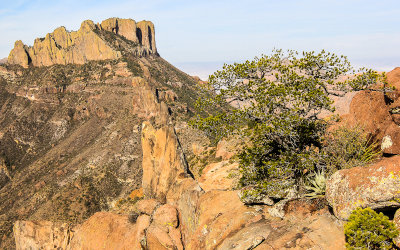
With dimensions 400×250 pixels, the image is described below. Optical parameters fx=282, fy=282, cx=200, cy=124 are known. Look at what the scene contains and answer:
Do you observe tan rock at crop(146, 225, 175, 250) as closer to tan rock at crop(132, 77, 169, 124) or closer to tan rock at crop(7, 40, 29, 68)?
tan rock at crop(132, 77, 169, 124)

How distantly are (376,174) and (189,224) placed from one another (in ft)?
48.4

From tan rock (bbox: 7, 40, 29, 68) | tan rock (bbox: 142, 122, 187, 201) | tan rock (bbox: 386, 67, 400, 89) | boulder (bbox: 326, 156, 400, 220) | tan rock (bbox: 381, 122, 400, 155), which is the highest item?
tan rock (bbox: 7, 40, 29, 68)

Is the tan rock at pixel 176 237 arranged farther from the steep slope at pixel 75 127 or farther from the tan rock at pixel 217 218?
the steep slope at pixel 75 127

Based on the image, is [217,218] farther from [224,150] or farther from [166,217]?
[224,150]

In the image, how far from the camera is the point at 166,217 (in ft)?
81.5

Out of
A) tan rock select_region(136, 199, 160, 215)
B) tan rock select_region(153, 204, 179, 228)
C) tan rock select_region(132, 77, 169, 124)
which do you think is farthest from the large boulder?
tan rock select_region(132, 77, 169, 124)

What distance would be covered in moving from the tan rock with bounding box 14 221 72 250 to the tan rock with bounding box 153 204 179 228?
14674 mm

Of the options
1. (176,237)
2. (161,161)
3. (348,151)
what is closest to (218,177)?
(176,237)

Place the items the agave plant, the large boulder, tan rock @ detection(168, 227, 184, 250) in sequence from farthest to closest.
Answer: the large boulder < tan rock @ detection(168, 227, 184, 250) < the agave plant

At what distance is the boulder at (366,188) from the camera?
1166 cm

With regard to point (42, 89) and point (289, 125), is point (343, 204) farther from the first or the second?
point (42, 89)

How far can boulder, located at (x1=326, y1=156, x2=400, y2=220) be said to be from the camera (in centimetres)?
1166

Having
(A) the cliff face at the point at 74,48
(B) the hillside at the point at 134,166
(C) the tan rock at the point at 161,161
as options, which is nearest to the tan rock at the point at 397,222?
(B) the hillside at the point at 134,166

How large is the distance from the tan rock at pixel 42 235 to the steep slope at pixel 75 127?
1147 inches
